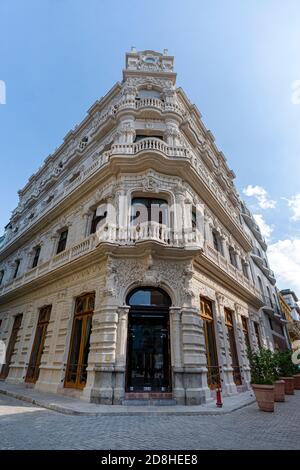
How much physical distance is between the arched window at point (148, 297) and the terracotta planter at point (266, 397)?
12.8ft

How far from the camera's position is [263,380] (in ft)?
25.9

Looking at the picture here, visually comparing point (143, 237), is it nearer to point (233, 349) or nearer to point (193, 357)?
point (193, 357)

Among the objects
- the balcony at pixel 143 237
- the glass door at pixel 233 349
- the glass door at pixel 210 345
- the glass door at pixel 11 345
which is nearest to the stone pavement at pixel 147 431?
the glass door at pixel 210 345

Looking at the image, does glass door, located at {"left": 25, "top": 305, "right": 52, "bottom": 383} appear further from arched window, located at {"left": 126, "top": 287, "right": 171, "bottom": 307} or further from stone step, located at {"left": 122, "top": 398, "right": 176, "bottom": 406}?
stone step, located at {"left": 122, "top": 398, "right": 176, "bottom": 406}

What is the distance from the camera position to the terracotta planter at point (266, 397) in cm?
752

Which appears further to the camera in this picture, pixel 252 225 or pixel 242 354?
pixel 252 225

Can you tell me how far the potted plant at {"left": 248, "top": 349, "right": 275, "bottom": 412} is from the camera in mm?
7541

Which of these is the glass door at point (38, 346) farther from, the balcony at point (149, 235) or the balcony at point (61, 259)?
the balcony at point (149, 235)

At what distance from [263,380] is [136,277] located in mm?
5230

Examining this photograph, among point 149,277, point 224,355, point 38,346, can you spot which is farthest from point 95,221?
point 224,355

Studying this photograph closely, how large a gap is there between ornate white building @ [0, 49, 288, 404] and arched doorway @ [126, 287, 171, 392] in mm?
37

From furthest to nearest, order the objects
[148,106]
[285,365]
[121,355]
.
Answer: [148,106], [285,365], [121,355]

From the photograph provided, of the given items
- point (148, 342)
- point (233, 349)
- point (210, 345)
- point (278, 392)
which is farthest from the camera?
point (233, 349)
